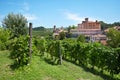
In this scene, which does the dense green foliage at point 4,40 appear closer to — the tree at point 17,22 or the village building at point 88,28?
the tree at point 17,22

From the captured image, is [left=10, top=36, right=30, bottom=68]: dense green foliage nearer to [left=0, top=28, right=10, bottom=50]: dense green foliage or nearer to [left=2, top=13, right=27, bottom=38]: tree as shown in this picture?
[left=0, top=28, right=10, bottom=50]: dense green foliage

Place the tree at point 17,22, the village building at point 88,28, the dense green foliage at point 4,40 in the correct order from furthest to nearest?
the village building at point 88,28
the tree at point 17,22
the dense green foliage at point 4,40

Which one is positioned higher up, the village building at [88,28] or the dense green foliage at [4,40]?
the village building at [88,28]

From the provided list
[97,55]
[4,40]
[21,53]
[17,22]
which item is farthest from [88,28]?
[21,53]

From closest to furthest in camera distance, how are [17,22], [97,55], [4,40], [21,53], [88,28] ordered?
[21,53] < [97,55] < [4,40] < [17,22] < [88,28]

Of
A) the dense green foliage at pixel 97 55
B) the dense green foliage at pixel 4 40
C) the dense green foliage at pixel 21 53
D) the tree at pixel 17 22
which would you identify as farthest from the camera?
the tree at pixel 17 22

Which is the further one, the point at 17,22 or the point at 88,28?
the point at 88,28

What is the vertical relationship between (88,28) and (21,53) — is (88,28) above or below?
above

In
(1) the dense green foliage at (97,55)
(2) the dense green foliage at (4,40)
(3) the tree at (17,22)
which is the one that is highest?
(3) the tree at (17,22)

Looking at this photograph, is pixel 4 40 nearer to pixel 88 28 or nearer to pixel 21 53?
pixel 21 53

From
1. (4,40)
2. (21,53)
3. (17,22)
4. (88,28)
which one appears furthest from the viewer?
(88,28)

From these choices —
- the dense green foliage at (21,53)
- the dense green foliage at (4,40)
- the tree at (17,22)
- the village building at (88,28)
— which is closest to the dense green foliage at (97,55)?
the dense green foliage at (21,53)

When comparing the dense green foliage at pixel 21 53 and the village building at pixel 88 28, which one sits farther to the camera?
the village building at pixel 88 28

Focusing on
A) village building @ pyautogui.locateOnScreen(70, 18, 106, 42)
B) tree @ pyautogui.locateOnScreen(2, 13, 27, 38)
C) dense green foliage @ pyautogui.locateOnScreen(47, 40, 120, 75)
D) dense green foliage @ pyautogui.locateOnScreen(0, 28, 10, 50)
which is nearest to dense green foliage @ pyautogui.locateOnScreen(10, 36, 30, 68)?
dense green foliage @ pyautogui.locateOnScreen(47, 40, 120, 75)
